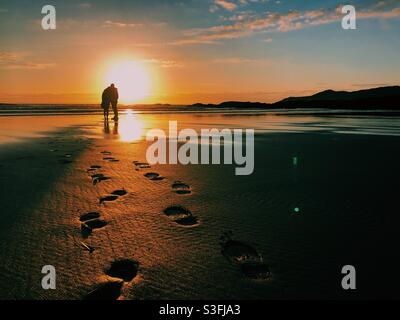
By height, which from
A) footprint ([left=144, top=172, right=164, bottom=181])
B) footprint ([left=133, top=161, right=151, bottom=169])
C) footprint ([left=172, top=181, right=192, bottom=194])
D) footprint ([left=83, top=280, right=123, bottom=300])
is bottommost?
footprint ([left=83, top=280, right=123, bottom=300])

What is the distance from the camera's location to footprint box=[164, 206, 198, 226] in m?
3.13

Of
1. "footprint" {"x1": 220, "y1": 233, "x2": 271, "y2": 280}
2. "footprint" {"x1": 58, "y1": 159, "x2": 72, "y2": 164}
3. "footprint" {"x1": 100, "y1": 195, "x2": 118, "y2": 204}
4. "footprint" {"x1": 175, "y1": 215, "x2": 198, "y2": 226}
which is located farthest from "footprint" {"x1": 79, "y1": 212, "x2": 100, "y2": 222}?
"footprint" {"x1": 58, "y1": 159, "x2": 72, "y2": 164}

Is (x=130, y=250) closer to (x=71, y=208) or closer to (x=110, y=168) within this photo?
(x=71, y=208)

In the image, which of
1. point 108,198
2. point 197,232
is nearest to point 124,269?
point 197,232

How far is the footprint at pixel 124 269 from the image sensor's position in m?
2.19

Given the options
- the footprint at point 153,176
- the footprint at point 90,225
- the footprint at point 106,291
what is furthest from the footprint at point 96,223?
the footprint at point 153,176

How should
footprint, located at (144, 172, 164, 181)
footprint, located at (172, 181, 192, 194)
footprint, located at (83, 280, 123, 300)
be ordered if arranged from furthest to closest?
footprint, located at (144, 172, 164, 181) < footprint, located at (172, 181, 192, 194) < footprint, located at (83, 280, 123, 300)

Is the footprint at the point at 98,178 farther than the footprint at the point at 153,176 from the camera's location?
No

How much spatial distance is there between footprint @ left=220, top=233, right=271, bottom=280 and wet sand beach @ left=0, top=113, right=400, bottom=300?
1 centimetres

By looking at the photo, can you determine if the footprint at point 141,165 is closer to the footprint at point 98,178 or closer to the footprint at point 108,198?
the footprint at point 98,178

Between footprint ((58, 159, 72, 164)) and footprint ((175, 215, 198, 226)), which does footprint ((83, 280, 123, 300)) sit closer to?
footprint ((175, 215, 198, 226))
